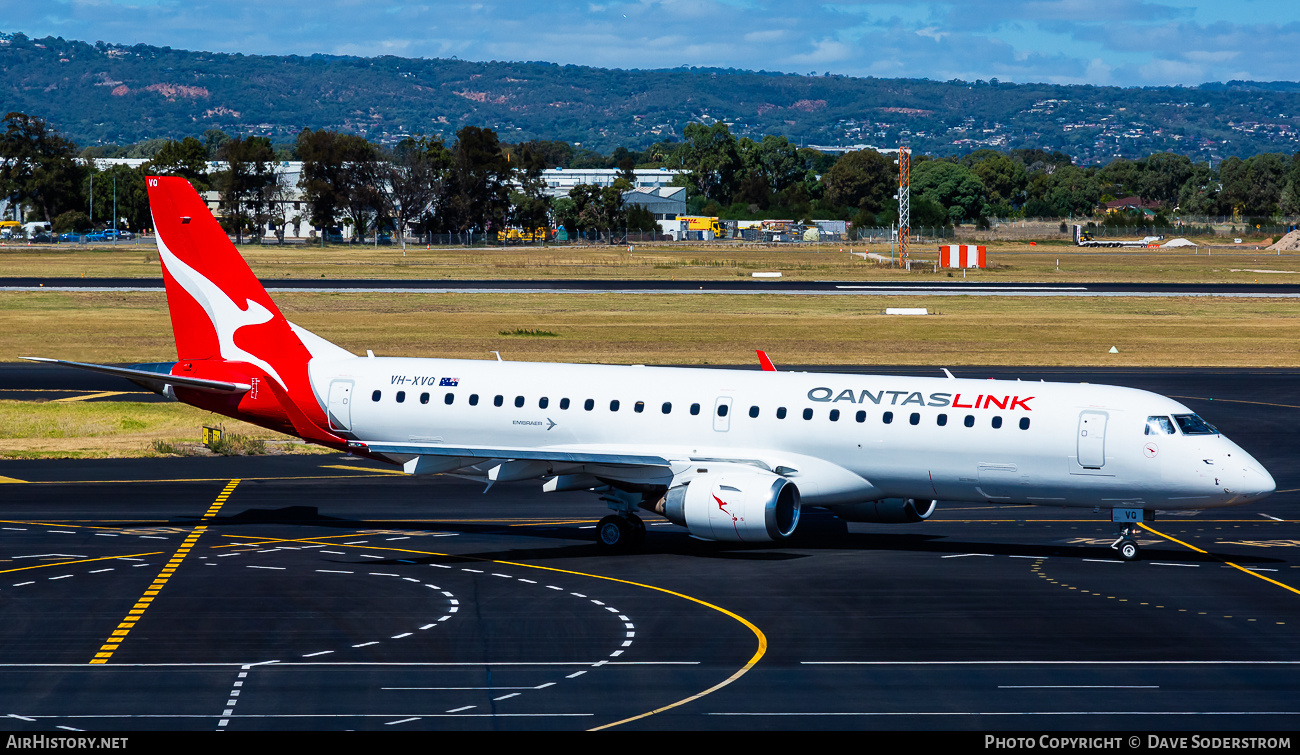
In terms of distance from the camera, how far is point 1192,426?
101 feet

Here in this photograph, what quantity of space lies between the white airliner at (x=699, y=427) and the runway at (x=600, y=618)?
163 cm

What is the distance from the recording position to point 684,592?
29.1 metres

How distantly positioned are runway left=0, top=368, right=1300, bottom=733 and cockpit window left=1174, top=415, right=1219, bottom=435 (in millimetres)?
3127

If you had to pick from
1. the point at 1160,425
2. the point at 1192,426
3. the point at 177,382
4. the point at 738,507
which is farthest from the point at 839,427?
the point at 177,382

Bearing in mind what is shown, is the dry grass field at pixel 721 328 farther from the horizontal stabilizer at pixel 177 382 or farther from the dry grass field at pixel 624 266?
the horizontal stabilizer at pixel 177 382

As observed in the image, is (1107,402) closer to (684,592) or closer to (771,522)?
(771,522)

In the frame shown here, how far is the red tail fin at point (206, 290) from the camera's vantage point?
37250mm

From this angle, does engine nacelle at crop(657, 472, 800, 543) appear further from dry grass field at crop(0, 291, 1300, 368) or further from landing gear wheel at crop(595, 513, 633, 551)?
dry grass field at crop(0, 291, 1300, 368)

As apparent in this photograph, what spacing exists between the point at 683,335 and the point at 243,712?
6607 cm

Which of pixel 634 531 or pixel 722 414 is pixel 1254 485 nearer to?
pixel 722 414

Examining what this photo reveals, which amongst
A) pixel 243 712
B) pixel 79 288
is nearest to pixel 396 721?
pixel 243 712

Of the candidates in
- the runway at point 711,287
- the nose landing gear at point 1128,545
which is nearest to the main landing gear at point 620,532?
the nose landing gear at point 1128,545

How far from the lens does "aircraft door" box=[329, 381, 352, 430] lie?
1412 inches


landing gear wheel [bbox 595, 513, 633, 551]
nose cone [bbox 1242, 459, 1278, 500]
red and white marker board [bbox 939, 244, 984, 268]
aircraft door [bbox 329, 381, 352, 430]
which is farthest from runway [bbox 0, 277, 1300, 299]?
nose cone [bbox 1242, 459, 1278, 500]
